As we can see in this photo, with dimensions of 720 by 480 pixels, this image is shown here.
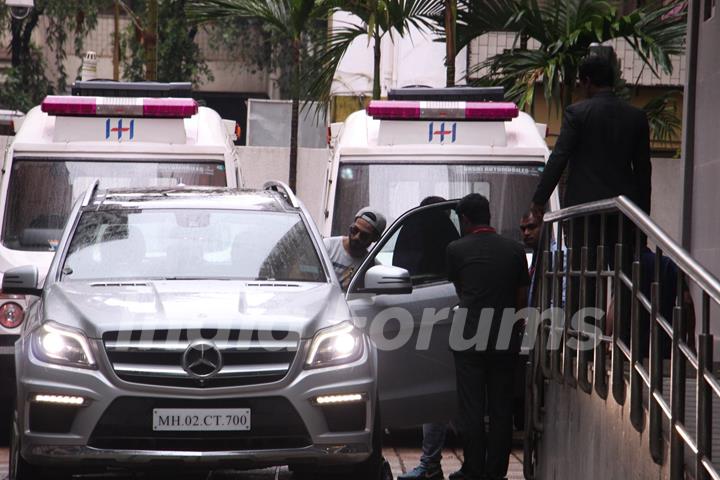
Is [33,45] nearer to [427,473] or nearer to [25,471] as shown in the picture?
[427,473]

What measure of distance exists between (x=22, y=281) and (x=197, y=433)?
1.53 meters

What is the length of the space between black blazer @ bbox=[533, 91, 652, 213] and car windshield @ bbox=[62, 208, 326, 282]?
1.48 metres

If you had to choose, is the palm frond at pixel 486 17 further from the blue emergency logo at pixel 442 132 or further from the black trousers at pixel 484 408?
the black trousers at pixel 484 408

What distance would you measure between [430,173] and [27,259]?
3.26 metres

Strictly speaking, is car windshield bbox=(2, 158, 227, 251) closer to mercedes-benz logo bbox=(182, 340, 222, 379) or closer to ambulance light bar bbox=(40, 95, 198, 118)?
ambulance light bar bbox=(40, 95, 198, 118)

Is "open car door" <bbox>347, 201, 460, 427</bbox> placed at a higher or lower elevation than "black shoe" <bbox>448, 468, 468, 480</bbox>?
higher

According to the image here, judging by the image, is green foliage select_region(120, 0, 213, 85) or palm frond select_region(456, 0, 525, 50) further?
green foliage select_region(120, 0, 213, 85)

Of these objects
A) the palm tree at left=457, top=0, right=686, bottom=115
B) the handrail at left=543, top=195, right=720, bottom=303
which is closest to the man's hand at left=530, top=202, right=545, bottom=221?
the handrail at left=543, top=195, right=720, bottom=303

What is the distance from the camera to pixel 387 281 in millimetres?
7934

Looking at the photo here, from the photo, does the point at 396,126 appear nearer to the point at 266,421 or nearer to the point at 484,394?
the point at 484,394

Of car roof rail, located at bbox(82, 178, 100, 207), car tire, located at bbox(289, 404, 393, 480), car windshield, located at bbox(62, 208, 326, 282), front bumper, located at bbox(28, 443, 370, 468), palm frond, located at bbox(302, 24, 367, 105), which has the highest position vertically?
palm frond, located at bbox(302, 24, 367, 105)

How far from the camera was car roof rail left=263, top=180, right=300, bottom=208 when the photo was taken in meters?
8.78

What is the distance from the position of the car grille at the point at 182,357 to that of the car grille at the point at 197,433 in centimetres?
10

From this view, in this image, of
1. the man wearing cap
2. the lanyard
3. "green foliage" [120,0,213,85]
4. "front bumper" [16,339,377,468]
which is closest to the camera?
"front bumper" [16,339,377,468]
